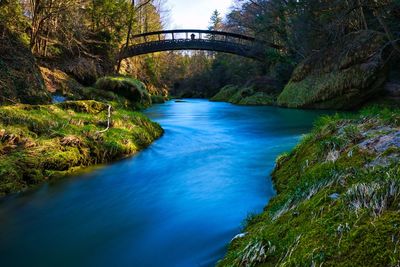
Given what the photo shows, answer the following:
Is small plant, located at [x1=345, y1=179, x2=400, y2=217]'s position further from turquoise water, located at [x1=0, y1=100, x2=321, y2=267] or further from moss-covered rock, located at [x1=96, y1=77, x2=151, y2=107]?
moss-covered rock, located at [x1=96, y1=77, x2=151, y2=107]

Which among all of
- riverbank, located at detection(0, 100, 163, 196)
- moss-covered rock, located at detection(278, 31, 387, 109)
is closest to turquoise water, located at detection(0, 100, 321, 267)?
riverbank, located at detection(0, 100, 163, 196)

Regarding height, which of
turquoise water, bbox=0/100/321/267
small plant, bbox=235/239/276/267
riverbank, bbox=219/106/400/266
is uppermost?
riverbank, bbox=219/106/400/266

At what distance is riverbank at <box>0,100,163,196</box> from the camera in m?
5.92

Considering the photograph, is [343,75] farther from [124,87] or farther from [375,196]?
[375,196]

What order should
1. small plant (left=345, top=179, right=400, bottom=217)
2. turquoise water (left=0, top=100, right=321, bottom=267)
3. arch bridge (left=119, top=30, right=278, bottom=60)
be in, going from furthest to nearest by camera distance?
arch bridge (left=119, top=30, right=278, bottom=60), turquoise water (left=0, top=100, right=321, bottom=267), small plant (left=345, top=179, right=400, bottom=217)

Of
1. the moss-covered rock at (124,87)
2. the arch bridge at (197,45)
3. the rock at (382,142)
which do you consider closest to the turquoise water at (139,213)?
the rock at (382,142)

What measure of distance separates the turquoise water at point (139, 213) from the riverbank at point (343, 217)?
2.50ft

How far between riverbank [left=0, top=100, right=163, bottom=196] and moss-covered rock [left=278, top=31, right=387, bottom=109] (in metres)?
13.6

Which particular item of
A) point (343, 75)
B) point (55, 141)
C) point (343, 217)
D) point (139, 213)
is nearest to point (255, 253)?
point (343, 217)

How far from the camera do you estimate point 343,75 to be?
63.1ft

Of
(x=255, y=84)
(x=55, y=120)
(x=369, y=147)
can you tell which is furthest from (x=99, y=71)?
(x=369, y=147)

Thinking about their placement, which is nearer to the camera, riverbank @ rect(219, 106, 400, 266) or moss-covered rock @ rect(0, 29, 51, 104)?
riverbank @ rect(219, 106, 400, 266)

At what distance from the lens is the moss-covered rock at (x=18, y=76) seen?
9.53 meters

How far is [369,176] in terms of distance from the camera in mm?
2824
